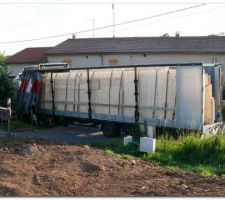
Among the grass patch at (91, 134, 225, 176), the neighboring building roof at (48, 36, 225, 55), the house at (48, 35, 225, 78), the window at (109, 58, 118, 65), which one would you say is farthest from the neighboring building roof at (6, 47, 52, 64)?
the grass patch at (91, 134, 225, 176)

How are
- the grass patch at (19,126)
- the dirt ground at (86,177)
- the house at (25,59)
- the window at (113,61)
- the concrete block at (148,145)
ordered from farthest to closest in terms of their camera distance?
the house at (25,59) < the window at (113,61) < the grass patch at (19,126) < the concrete block at (148,145) < the dirt ground at (86,177)

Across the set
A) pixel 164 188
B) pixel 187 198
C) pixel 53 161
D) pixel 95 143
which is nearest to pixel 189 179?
pixel 164 188

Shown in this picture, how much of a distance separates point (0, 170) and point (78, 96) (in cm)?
1100

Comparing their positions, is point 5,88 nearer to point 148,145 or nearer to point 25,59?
point 148,145

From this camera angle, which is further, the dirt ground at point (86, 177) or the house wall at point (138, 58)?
the house wall at point (138, 58)

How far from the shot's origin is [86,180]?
26.0ft

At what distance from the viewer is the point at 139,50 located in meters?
41.3

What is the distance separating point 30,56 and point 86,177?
48.5m

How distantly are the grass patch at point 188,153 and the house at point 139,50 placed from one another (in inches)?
1036

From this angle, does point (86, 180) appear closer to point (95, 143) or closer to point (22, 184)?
point (22, 184)

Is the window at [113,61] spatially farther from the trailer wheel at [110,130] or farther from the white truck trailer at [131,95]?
the trailer wheel at [110,130]

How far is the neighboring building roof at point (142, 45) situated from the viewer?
3956 centimetres

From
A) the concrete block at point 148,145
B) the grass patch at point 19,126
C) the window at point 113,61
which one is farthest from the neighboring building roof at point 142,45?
the concrete block at point 148,145

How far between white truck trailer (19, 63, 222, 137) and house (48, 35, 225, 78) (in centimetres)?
2014
